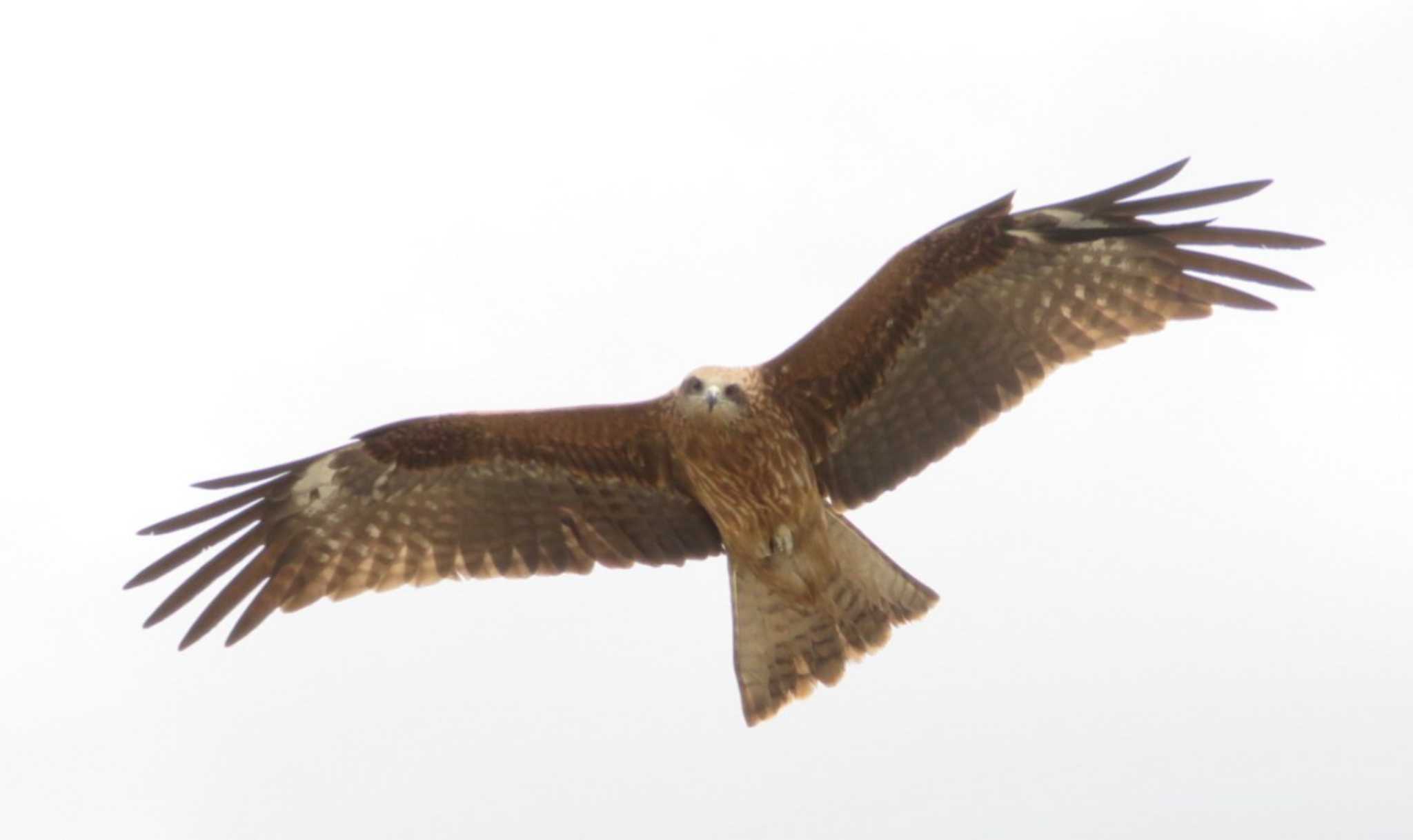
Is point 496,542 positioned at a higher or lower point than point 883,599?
higher

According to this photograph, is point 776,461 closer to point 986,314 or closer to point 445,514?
point 986,314

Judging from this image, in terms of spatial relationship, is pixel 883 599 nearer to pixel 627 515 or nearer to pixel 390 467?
pixel 627 515

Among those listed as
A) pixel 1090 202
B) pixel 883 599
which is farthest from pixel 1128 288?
pixel 883 599

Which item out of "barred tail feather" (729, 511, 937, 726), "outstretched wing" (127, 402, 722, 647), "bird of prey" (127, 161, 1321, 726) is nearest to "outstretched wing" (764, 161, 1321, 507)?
"bird of prey" (127, 161, 1321, 726)

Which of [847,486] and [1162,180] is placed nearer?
[1162,180]

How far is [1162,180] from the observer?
11.2 metres

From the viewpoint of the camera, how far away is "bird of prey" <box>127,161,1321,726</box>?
11680mm

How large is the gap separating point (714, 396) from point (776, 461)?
54 cm

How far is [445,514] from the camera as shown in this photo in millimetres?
12539

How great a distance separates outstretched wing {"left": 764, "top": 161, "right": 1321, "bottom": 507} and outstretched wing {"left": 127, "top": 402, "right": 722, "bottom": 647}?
1065 mm

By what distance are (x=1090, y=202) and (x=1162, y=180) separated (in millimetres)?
535

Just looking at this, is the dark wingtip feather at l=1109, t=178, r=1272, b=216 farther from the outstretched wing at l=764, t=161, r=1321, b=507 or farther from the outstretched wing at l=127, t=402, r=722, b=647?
the outstretched wing at l=127, t=402, r=722, b=647

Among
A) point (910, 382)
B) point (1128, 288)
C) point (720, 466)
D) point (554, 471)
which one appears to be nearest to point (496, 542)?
point (554, 471)

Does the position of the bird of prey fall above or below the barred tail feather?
above
